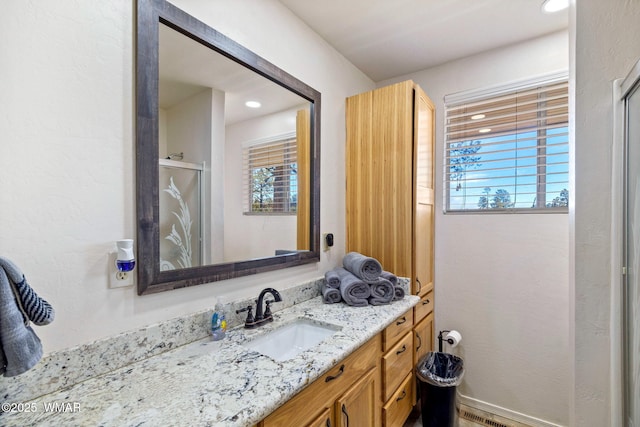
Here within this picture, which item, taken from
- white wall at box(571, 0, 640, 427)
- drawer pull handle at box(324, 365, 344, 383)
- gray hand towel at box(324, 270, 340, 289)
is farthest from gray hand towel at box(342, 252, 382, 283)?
white wall at box(571, 0, 640, 427)

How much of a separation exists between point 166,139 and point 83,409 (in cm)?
88

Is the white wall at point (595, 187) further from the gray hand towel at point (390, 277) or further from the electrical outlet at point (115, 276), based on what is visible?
the electrical outlet at point (115, 276)

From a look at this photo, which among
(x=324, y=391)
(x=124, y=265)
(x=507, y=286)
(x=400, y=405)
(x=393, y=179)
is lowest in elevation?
(x=400, y=405)

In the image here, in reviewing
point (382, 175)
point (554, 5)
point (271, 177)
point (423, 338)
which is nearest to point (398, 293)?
point (423, 338)

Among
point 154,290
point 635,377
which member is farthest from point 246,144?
point 635,377

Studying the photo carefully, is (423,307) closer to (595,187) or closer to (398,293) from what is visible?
(398,293)

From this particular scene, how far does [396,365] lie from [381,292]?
41cm

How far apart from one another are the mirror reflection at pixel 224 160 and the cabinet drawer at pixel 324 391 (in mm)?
654

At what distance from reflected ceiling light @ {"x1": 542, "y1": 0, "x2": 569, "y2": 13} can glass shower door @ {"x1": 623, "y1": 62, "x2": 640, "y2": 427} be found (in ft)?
3.23

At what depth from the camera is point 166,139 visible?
1126 millimetres

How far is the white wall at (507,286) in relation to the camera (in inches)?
76.2

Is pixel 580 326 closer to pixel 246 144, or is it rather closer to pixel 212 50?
pixel 246 144

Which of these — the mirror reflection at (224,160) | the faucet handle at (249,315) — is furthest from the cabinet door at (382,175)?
the faucet handle at (249,315)

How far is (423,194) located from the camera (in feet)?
6.93
